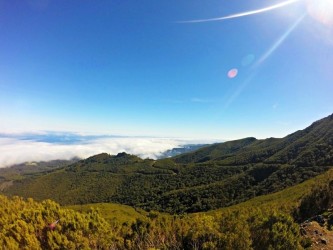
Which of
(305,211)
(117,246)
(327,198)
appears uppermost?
(327,198)

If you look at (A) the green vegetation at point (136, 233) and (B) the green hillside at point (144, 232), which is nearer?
(B) the green hillside at point (144, 232)

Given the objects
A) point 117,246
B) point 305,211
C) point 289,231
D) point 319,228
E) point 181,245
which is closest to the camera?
point 289,231

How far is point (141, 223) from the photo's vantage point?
7125cm

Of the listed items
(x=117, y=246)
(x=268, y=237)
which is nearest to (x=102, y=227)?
(x=117, y=246)

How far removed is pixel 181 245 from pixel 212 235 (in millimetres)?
8406

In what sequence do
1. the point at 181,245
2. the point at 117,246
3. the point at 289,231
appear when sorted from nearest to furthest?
the point at 289,231, the point at 181,245, the point at 117,246

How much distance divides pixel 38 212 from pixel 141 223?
26435 mm

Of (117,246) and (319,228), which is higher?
(319,228)

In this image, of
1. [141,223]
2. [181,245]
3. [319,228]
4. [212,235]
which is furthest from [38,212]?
[319,228]

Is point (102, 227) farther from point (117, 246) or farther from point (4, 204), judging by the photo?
point (4, 204)

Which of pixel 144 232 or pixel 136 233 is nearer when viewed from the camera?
pixel 136 233

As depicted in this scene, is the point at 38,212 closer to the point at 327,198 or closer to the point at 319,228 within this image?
the point at 319,228

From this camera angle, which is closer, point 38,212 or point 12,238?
point 12,238

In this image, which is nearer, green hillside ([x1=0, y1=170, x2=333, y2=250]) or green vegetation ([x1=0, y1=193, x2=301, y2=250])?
green hillside ([x1=0, y1=170, x2=333, y2=250])
